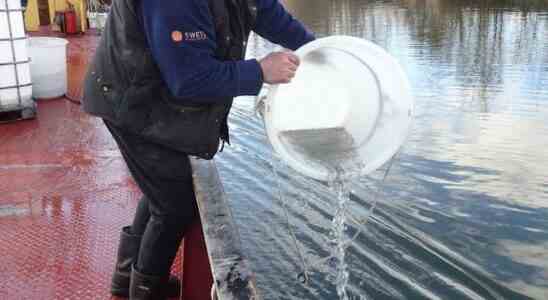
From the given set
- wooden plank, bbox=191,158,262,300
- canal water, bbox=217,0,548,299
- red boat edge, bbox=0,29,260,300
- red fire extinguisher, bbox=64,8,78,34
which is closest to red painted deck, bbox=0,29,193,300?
red boat edge, bbox=0,29,260,300

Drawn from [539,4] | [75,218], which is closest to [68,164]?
[75,218]

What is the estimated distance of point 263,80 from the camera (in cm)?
170

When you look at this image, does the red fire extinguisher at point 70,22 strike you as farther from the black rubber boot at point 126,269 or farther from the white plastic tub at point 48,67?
the black rubber boot at point 126,269

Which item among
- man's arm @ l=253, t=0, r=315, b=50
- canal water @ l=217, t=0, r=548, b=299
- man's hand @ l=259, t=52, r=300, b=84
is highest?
man's arm @ l=253, t=0, r=315, b=50

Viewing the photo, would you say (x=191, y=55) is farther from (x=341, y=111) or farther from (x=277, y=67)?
(x=341, y=111)

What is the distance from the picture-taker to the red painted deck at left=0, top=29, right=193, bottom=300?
237cm

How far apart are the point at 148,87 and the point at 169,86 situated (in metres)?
0.12

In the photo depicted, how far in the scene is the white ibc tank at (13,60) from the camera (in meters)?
4.14

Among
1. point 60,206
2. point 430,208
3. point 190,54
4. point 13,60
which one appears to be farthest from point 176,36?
point 13,60

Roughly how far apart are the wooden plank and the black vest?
0.26 m

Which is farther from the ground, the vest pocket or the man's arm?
the man's arm

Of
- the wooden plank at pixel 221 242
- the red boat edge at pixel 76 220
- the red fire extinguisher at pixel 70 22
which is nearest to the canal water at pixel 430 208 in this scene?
the red boat edge at pixel 76 220

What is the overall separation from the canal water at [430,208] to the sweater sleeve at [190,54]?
5.08 feet

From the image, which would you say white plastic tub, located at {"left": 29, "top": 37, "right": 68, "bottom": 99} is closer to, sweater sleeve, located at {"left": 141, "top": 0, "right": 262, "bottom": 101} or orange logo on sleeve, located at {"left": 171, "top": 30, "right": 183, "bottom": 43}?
sweater sleeve, located at {"left": 141, "top": 0, "right": 262, "bottom": 101}
